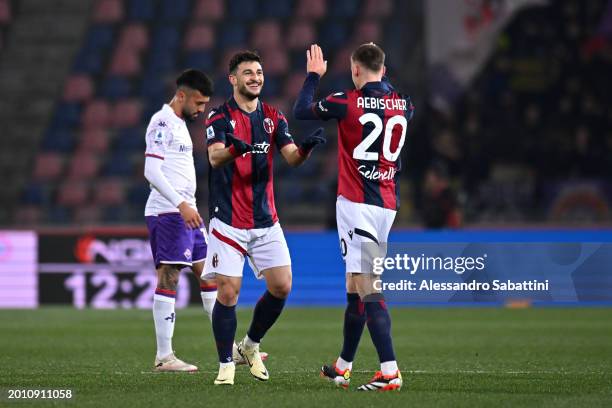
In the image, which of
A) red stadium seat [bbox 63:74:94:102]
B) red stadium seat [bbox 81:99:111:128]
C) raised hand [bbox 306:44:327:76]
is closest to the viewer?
raised hand [bbox 306:44:327:76]

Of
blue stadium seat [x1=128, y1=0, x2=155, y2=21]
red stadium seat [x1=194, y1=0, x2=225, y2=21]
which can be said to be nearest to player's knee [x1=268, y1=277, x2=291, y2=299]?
red stadium seat [x1=194, y1=0, x2=225, y2=21]

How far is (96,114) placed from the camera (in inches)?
953

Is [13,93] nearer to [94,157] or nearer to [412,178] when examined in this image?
[94,157]

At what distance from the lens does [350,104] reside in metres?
7.01

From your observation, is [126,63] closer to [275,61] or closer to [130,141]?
[130,141]

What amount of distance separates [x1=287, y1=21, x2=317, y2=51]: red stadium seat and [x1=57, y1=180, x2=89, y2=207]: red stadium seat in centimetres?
618

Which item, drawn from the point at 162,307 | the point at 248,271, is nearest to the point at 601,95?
the point at 248,271

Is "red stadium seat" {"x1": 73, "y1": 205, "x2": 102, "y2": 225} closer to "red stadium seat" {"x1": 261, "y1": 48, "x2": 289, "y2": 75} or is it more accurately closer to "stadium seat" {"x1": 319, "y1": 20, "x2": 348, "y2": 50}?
"red stadium seat" {"x1": 261, "y1": 48, "x2": 289, "y2": 75}

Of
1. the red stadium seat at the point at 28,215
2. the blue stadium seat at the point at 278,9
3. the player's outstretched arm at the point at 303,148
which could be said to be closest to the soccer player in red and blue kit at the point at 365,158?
the player's outstretched arm at the point at 303,148

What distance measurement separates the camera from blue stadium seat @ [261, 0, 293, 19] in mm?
25453

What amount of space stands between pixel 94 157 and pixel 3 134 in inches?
106

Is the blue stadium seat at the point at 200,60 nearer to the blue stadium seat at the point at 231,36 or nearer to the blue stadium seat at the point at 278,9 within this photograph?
the blue stadium seat at the point at 231,36

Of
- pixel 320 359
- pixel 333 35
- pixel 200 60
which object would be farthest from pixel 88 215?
pixel 320 359

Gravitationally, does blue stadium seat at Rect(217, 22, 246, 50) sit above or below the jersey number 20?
above
